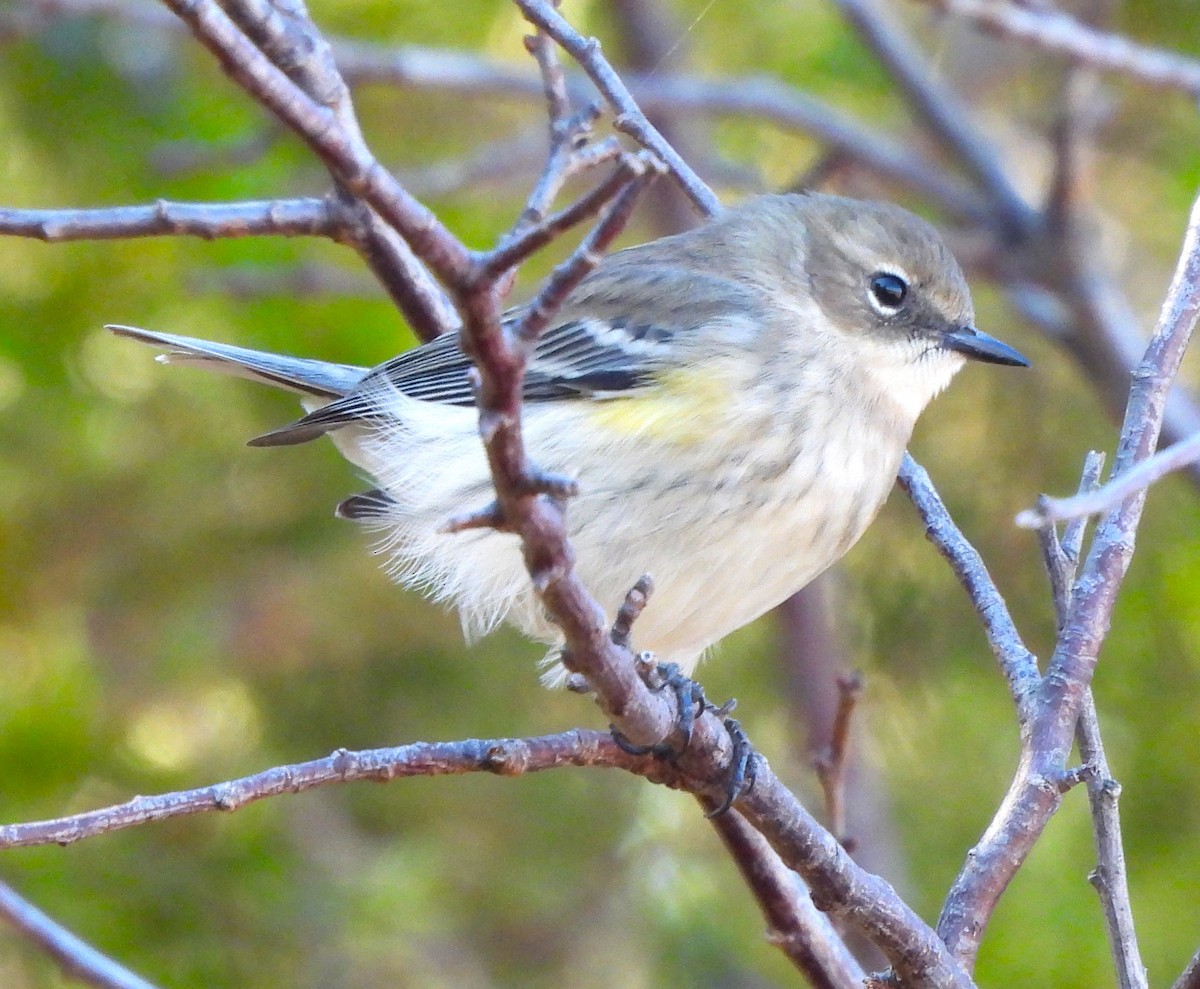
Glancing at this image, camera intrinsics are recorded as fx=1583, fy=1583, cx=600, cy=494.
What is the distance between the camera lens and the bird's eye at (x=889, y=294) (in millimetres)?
3951

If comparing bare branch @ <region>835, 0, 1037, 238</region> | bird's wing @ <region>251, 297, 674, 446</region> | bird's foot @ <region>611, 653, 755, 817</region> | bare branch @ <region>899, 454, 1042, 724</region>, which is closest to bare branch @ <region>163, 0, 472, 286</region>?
bird's foot @ <region>611, 653, 755, 817</region>

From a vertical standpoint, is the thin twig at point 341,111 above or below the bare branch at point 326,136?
above

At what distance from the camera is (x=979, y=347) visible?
3.86 metres

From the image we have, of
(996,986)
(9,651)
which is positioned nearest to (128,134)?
(9,651)

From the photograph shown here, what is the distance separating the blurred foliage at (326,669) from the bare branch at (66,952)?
1.95m

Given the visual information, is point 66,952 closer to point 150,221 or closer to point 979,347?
point 150,221

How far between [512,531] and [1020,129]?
6.24 meters

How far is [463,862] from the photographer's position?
5500 mm

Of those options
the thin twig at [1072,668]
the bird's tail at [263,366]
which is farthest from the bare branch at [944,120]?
the thin twig at [1072,668]

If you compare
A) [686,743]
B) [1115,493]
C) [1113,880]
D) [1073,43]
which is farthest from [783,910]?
[1073,43]

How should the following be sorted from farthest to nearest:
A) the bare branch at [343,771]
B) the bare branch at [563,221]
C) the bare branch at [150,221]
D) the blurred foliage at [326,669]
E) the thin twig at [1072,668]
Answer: the blurred foliage at [326,669], the thin twig at [1072,668], the bare branch at [343,771], the bare branch at [150,221], the bare branch at [563,221]

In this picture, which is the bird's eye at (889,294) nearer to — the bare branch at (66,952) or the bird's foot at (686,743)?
the bird's foot at (686,743)

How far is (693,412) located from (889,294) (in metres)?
0.82

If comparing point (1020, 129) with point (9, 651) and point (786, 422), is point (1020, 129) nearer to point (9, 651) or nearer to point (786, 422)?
point (786, 422)
